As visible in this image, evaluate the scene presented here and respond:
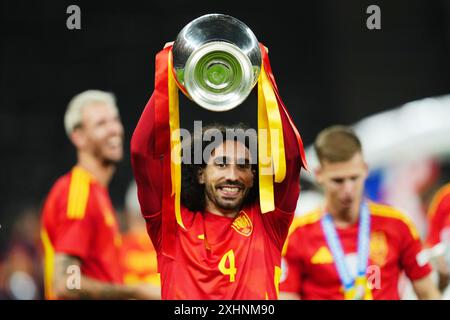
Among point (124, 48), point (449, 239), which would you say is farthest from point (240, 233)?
point (124, 48)

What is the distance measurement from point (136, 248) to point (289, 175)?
5.03m

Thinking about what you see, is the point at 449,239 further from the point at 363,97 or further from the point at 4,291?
the point at 4,291

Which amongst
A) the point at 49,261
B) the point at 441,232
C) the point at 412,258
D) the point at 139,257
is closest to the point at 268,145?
the point at 412,258

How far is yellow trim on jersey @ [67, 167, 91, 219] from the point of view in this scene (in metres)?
5.40

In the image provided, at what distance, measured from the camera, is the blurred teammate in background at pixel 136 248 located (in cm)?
820

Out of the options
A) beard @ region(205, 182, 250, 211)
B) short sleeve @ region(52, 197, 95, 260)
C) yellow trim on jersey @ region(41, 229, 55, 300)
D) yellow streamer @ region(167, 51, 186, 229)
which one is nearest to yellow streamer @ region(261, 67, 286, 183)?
beard @ region(205, 182, 250, 211)

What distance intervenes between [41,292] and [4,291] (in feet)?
1.83

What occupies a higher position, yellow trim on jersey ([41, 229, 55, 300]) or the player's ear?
yellow trim on jersey ([41, 229, 55, 300])

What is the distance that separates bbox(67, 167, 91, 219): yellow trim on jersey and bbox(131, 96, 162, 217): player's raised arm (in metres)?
1.82

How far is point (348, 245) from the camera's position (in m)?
4.99

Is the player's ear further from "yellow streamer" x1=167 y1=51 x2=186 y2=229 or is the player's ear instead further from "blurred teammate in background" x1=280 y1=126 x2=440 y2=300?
"blurred teammate in background" x1=280 y1=126 x2=440 y2=300

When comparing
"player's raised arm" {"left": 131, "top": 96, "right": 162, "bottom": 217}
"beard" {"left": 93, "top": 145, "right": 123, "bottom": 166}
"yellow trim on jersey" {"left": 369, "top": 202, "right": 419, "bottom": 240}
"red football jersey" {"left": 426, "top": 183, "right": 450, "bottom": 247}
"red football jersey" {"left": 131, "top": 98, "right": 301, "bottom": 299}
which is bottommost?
"red football jersey" {"left": 131, "top": 98, "right": 301, "bottom": 299}

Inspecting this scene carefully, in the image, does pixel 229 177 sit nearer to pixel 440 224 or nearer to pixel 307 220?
pixel 307 220
